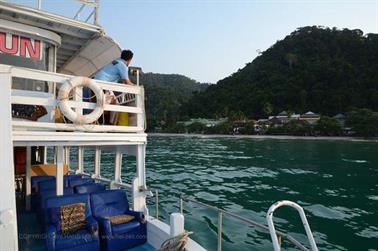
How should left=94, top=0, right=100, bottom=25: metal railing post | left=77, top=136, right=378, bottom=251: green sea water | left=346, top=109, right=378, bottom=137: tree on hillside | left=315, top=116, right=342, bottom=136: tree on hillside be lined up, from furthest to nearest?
left=315, top=116, right=342, bottom=136: tree on hillside
left=346, top=109, right=378, bottom=137: tree on hillside
left=77, top=136, right=378, bottom=251: green sea water
left=94, top=0, right=100, bottom=25: metal railing post

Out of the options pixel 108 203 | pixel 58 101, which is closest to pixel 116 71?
pixel 58 101

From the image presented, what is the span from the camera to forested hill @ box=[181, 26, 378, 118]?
367ft

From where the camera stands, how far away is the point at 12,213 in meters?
3.88

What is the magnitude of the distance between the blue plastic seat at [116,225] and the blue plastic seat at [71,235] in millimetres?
159

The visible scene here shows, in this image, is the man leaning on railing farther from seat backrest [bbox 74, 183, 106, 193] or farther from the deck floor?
the deck floor

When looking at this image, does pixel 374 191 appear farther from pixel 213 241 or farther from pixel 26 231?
pixel 26 231

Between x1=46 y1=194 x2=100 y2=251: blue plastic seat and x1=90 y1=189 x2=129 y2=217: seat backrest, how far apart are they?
188 millimetres

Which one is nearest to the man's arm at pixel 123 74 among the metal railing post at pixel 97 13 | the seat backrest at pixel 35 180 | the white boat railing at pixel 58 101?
the white boat railing at pixel 58 101

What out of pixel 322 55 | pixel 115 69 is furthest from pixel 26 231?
pixel 322 55

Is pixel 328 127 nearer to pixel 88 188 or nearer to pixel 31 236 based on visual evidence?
pixel 88 188

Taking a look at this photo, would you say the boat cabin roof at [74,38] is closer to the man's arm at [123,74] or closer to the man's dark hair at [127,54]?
the man's dark hair at [127,54]

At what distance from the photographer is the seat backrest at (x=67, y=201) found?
5.59 metres

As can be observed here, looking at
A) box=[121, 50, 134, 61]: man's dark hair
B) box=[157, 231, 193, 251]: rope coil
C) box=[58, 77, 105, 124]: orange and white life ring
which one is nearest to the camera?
box=[157, 231, 193, 251]: rope coil

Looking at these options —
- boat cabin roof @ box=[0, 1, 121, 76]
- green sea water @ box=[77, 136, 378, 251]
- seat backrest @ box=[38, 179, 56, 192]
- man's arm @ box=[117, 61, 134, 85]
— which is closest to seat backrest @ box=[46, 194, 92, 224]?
seat backrest @ box=[38, 179, 56, 192]
